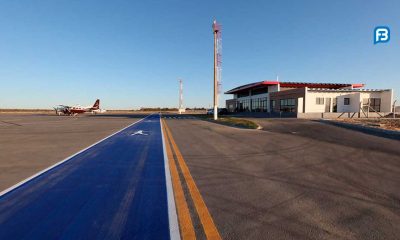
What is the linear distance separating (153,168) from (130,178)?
98cm

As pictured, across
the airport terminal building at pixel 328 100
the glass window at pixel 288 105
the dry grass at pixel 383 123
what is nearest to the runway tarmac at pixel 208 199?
the dry grass at pixel 383 123

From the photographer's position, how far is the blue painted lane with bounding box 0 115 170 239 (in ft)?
10.2

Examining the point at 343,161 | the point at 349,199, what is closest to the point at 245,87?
the point at 343,161

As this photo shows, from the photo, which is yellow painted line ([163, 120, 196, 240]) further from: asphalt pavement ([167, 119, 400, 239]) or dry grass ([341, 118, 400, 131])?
dry grass ([341, 118, 400, 131])

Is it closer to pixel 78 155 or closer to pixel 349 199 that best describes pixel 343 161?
pixel 349 199

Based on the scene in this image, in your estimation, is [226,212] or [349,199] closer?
[226,212]

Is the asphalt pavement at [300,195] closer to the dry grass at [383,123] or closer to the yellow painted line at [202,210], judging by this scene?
the yellow painted line at [202,210]

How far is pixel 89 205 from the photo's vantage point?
3.95m

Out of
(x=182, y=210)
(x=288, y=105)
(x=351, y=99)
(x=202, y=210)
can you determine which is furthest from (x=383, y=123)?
(x=182, y=210)

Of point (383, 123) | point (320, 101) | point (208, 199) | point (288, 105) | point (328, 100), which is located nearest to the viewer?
point (208, 199)

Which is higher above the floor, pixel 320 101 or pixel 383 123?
pixel 320 101

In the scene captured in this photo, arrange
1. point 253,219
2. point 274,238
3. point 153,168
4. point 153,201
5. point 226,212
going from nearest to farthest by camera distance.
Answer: point 274,238, point 253,219, point 226,212, point 153,201, point 153,168

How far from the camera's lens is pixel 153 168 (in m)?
6.41

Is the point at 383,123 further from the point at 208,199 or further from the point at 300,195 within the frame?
the point at 208,199
